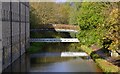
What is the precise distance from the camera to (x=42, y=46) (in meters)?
27.5

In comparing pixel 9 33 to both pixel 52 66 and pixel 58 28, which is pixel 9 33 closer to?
pixel 52 66

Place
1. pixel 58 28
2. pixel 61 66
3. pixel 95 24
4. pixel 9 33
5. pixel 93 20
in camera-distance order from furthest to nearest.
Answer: pixel 58 28 < pixel 61 66 < pixel 93 20 < pixel 95 24 < pixel 9 33

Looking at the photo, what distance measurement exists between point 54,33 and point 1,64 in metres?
18.7

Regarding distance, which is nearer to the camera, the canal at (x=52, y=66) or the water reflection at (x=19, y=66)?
the water reflection at (x=19, y=66)

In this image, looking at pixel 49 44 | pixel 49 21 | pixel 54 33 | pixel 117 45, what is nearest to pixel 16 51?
pixel 117 45

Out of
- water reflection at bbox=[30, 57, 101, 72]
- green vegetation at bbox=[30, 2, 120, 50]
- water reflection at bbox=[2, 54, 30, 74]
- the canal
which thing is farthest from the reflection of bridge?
water reflection at bbox=[2, 54, 30, 74]

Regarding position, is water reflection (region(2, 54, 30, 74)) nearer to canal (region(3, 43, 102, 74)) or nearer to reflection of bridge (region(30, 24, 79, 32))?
canal (region(3, 43, 102, 74))

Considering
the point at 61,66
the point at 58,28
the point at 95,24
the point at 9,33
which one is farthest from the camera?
the point at 58,28

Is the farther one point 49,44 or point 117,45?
point 49,44

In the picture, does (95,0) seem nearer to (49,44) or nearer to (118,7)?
(118,7)

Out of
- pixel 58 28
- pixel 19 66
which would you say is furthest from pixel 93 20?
pixel 58 28

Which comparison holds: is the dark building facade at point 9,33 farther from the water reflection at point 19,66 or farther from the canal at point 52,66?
the canal at point 52,66

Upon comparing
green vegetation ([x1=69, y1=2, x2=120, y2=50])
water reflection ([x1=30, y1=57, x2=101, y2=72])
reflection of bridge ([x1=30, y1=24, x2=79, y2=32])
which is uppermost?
green vegetation ([x1=69, y1=2, x2=120, y2=50])

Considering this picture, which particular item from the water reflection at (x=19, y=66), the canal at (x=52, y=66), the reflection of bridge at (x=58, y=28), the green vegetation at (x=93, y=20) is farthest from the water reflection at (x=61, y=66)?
the reflection of bridge at (x=58, y=28)
